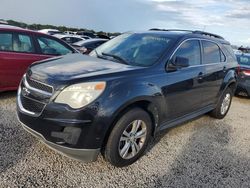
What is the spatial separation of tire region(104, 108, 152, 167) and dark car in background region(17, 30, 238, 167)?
12 millimetres

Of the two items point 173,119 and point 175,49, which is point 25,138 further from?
point 175,49

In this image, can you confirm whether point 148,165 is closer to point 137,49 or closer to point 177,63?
point 177,63

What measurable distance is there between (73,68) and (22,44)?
3.15m

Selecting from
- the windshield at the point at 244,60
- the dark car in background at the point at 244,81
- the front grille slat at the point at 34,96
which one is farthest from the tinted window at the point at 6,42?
the windshield at the point at 244,60

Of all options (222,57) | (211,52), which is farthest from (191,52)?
(222,57)

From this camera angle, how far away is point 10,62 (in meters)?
6.28

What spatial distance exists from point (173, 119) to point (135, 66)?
114cm

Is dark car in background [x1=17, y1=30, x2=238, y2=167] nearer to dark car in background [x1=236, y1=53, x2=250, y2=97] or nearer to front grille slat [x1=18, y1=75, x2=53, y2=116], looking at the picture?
front grille slat [x1=18, y1=75, x2=53, y2=116]

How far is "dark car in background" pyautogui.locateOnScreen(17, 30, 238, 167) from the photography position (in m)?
3.46

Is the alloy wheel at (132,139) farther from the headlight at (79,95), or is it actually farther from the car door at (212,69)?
the car door at (212,69)

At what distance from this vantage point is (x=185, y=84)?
15.8 feet

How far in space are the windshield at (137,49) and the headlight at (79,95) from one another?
1072 mm

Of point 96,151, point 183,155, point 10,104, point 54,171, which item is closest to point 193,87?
point 183,155

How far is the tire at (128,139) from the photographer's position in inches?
146
